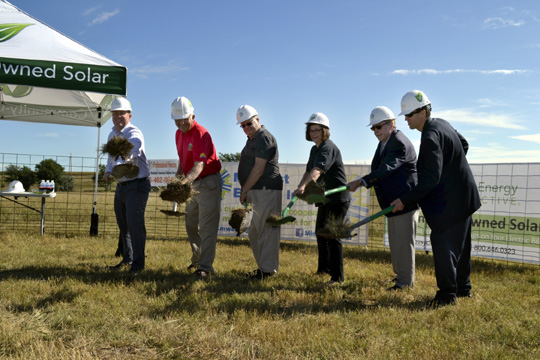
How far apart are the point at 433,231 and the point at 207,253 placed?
263 cm

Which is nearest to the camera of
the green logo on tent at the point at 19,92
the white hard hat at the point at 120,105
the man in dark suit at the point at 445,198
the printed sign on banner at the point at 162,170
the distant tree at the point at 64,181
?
the man in dark suit at the point at 445,198

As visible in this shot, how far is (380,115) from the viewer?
15.0 ft

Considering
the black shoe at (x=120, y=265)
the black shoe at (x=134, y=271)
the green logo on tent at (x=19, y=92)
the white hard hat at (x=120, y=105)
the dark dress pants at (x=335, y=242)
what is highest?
the green logo on tent at (x=19, y=92)

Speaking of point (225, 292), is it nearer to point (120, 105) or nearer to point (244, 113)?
point (244, 113)

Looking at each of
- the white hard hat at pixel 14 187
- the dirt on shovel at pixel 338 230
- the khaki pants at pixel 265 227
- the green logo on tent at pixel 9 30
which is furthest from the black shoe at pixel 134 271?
the white hard hat at pixel 14 187

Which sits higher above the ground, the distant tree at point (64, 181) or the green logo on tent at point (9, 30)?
the green logo on tent at point (9, 30)

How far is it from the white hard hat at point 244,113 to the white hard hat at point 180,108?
596 mm

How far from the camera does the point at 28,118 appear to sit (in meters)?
9.55

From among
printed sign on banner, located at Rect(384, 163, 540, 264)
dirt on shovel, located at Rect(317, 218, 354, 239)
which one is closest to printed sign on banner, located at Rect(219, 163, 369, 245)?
printed sign on banner, located at Rect(384, 163, 540, 264)

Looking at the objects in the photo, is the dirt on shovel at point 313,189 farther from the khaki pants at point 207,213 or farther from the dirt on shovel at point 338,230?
the khaki pants at point 207,213

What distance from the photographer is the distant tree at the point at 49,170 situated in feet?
34.9

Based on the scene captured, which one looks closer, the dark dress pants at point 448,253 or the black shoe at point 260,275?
the dark dress pants at point 448,253

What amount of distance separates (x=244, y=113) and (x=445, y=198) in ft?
7.67

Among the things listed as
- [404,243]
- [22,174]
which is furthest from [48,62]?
[404,243]
